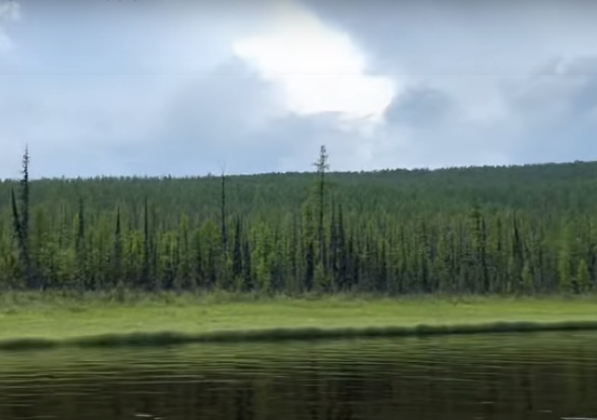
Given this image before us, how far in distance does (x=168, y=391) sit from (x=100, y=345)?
2545 cm

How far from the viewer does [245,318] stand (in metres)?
72.1

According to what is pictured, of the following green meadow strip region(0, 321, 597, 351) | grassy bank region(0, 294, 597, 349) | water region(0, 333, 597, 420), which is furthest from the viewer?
grassy bank region(0, 294, 597, 349)

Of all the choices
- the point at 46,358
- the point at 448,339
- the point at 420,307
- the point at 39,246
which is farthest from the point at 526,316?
the point at 39,246

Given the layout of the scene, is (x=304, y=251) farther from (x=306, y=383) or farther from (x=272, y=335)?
(x=306, y=383)

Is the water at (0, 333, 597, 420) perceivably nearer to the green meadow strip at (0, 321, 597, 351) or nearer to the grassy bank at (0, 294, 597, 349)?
the green meadow strip at (0, 321, 597, 351)

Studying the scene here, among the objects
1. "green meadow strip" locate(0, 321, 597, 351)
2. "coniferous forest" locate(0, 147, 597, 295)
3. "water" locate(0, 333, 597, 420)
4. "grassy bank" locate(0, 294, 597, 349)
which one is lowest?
"water" locate(0, 333, 597, 420)

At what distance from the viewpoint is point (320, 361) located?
44094 millimetres

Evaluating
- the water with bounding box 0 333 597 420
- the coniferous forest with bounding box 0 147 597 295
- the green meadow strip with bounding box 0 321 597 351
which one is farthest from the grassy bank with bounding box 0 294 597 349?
the coniferous forest with bounding box 0 147 597 295

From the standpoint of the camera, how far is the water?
27.4 m

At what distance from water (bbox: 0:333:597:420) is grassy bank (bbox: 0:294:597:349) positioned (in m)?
8.38

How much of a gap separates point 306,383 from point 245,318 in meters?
37.6

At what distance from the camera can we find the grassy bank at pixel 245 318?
61344 millimetres

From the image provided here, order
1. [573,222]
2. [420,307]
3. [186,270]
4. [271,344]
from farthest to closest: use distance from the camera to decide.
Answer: [573,222] < [186,270] < [420,307] < [271,344]

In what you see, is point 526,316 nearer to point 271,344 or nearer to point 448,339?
point 448,339
